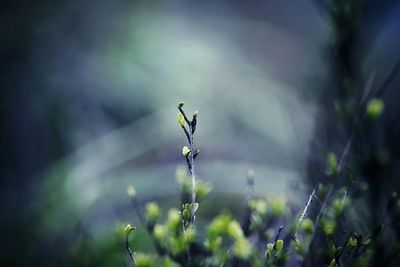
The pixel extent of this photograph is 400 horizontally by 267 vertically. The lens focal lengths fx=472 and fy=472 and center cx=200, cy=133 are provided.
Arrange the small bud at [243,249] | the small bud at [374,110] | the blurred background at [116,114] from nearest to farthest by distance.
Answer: the small bud at [243,249]
the small bud at [374,110]
the blurred background at [116,114]

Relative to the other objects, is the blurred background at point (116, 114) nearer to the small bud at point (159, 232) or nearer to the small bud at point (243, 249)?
the small bud at point (159, 232)

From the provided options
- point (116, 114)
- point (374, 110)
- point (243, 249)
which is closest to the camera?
point (243, 249)

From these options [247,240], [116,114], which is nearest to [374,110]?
[247,240]

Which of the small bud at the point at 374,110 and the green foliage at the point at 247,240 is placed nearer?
the green foliage at the point at 247,240

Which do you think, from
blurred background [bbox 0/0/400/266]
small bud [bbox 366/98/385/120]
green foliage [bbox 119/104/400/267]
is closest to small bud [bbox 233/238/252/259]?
green foliage [bbox 119/104/400/267]

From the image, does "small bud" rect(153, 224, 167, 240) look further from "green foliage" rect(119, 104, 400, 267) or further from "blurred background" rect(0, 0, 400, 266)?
"blurred background" rect(0, 0, 400, 266)

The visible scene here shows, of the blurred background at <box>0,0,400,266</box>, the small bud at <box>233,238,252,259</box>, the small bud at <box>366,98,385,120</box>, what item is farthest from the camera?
the blurred background at <box>0,0,400,266</box>

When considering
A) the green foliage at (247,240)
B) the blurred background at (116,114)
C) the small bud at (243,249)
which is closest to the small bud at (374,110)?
the green foliage at (247,240)

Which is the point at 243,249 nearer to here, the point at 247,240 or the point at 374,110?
the point at 247,240
